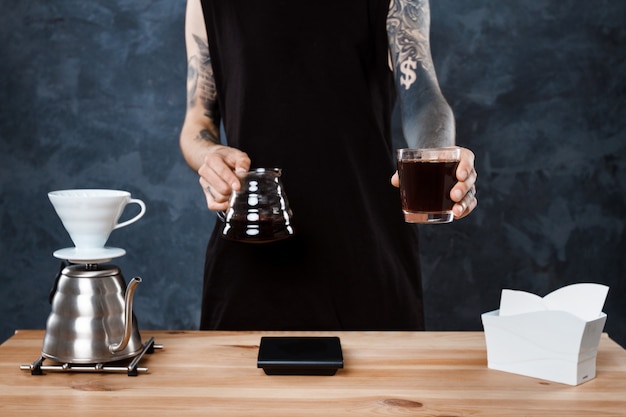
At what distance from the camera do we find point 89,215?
1.44 m

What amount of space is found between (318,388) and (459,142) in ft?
7.12

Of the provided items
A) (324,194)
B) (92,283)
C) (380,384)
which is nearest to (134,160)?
(324,194)

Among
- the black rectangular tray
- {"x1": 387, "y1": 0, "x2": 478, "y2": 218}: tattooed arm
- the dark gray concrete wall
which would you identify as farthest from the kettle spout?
the dark gray concrete wall

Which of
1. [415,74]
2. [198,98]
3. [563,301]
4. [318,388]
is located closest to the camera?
[318,388]

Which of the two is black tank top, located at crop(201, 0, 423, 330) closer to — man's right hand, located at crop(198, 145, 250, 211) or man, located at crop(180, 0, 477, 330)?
man, located at crop(180, 0, 477, 330)

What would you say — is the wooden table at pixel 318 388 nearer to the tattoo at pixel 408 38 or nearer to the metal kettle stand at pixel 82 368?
the metal kettle stand at pixel 82 368

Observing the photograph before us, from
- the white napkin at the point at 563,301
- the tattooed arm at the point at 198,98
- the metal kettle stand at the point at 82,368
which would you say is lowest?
the metal kettle stand at the point at 82,368

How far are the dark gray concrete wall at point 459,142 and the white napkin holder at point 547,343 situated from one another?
1.91 m

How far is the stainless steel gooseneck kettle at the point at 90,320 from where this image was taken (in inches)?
55.4

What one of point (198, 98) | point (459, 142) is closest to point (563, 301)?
point (198, 98)

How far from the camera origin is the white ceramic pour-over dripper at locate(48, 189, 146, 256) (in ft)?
4.69

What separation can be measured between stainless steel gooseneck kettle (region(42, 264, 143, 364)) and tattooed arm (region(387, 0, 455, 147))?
0.93 m

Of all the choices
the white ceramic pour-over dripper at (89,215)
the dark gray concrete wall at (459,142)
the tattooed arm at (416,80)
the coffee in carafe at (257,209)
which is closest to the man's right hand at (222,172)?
the coffee in carafe at (257,209)

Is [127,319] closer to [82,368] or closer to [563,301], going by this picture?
[82,368]
